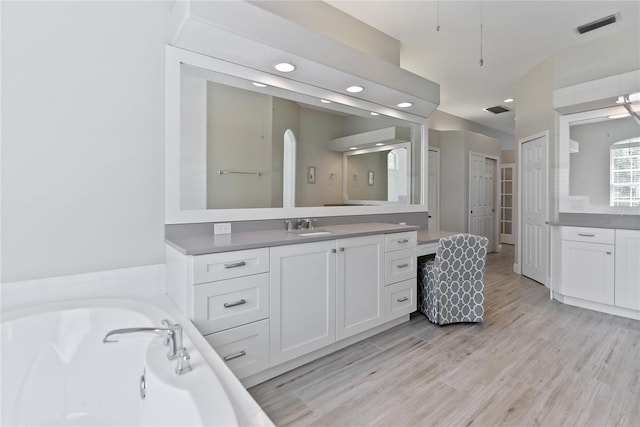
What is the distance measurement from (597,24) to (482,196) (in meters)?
3.73

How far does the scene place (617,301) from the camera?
124 inches

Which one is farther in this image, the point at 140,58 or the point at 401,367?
the point at 401,367

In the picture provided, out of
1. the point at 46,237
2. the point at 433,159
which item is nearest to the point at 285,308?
the point at 46,237

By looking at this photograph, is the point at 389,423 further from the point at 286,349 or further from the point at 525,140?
the point at 525,140

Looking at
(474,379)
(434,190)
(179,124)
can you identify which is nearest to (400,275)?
(474,379)

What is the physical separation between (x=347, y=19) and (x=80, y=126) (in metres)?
2.51


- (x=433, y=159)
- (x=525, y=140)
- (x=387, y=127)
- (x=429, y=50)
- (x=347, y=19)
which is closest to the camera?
(x=347, y=19)

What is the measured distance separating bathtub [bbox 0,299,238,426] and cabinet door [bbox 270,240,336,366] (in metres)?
0.67

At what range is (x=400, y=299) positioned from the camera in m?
2.82

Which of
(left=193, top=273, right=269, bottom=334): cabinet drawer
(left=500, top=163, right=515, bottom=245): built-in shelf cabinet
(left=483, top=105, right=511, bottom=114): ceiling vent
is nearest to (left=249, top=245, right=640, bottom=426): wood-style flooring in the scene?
(left=193, top=273, right=269, bottom=334): cabinet drawer

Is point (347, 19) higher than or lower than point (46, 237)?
higher

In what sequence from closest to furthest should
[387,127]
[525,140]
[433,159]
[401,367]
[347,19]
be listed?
[401,367]
[347,19]
[387,127]
[525,140]
[433,159]

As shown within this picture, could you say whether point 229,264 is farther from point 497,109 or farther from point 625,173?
point 497,109

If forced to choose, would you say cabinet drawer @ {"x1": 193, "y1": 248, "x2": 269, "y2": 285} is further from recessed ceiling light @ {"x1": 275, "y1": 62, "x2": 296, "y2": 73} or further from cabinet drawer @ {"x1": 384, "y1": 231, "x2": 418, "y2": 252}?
recessed ceiling light @ {"x1": 275, "y1": 62, "x2": 296, "y2": 73}
